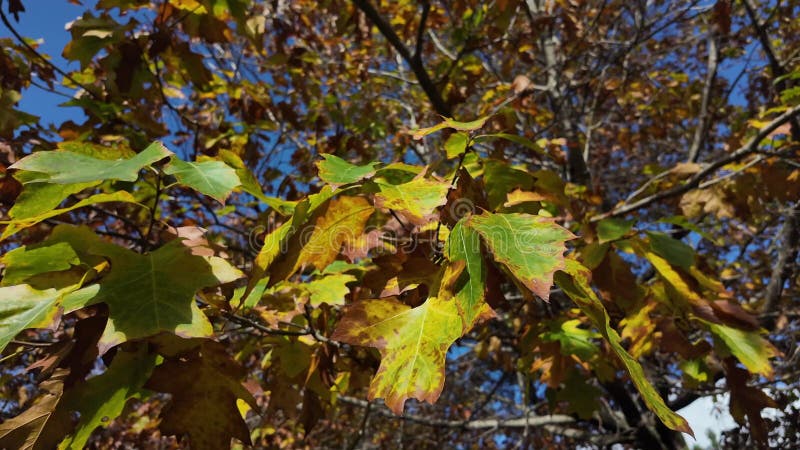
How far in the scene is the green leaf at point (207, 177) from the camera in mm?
977

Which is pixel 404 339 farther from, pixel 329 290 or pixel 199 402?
pixel 329 290

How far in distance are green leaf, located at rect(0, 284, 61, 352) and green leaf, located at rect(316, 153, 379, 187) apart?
2.05 feet

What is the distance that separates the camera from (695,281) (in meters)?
1.82

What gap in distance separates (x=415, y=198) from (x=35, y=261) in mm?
896

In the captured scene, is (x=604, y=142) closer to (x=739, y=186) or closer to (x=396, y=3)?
(x=396, y=3)

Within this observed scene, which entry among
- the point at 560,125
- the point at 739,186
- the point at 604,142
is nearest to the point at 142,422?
the point at 560,125

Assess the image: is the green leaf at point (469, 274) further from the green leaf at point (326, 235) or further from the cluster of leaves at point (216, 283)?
the green leaf at point (326, 235)

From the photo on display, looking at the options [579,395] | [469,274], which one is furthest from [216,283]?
[579,395]

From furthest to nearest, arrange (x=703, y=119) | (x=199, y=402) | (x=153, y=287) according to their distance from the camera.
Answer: (x=703, y=119) < (x=199, y=402) < (x=153, y=287)

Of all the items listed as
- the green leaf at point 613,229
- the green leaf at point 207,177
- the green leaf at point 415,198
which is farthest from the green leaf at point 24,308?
the green leaf at point 613,229

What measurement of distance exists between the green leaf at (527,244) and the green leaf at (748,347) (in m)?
1.26

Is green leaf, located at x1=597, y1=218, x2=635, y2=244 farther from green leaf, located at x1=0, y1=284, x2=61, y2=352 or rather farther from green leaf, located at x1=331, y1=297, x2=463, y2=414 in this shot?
green leaf, located at x1=0, y1=284, x2=61, y2=352

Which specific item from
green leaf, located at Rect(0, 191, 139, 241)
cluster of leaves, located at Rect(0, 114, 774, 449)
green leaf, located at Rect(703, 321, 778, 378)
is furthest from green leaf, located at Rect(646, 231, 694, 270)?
green leaf, located at Rect(0, 191, 139, 241)

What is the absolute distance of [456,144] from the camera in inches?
52.2
